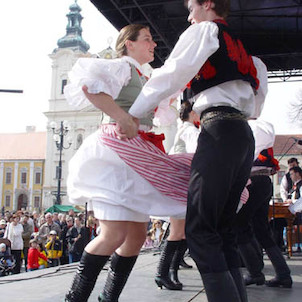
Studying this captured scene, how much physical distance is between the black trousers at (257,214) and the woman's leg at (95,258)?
5.33ft

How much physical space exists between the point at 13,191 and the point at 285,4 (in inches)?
2324

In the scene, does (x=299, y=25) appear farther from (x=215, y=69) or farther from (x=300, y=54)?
(x=215, y=69)

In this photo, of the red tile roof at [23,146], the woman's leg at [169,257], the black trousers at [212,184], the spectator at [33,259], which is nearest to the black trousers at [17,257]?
the spectator at [33,259]

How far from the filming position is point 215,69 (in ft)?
6.78

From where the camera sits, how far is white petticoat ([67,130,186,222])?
2.28 m

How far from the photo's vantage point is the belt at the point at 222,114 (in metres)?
2.03

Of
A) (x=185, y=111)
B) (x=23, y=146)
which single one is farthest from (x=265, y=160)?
(x=23, y=146)

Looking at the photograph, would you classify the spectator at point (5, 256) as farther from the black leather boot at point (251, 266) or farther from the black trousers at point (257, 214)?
the black leather boot at point (251, 266)

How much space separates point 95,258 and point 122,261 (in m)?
0.26

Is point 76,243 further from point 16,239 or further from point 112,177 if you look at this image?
point 112,177

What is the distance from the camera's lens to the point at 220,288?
1.83m

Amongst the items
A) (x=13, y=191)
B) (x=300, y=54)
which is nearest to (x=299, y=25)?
(x=300, y=54)

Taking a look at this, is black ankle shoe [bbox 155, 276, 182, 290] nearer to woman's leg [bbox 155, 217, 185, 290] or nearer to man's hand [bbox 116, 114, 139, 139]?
woman's leg [bbox 155, 217, 185, 290]

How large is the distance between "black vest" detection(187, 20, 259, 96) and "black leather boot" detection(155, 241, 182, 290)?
176 cm
